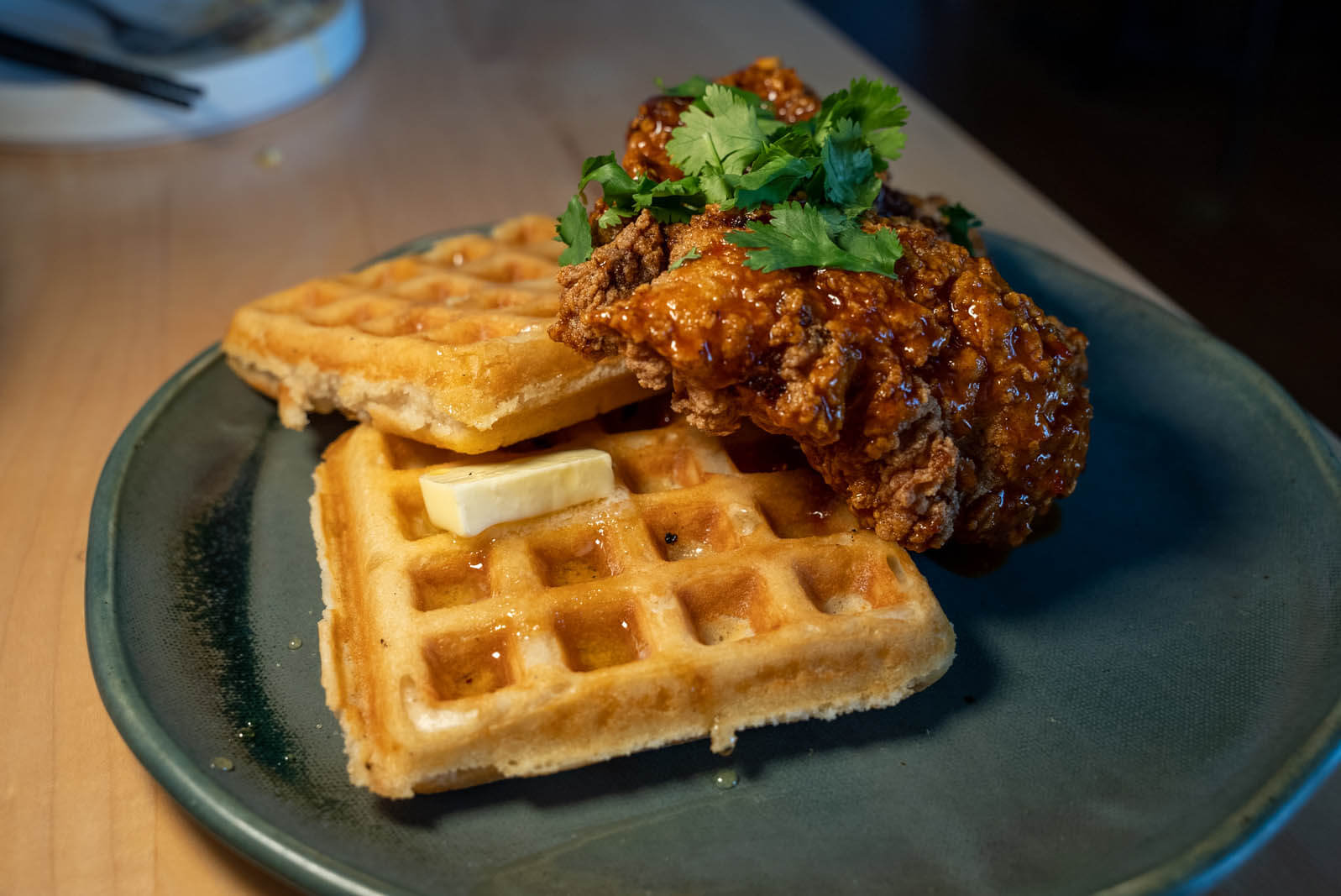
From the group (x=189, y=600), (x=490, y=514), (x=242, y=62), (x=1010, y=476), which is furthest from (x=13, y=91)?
(x=1010, y=476)

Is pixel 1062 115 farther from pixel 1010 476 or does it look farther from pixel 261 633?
pixel 261 633

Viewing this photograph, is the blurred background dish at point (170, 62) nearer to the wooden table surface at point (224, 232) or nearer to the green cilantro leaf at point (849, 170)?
the wooden table surface at point (224, 232)

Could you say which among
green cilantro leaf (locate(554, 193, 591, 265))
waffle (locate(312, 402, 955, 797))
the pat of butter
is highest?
green cilantro leaf (locate(554, 193, 591, 265))

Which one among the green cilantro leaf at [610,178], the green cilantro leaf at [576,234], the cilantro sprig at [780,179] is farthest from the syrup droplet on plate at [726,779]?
the green cilantro leaf at [610,178]

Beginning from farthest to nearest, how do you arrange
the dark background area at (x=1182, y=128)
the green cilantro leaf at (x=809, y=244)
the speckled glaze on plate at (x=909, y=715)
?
the dark background area at (x=1182, y=128) < the green cilantro leaf at (x=809, y=244) < the speckled glaze on plate at (x=909, y=715)

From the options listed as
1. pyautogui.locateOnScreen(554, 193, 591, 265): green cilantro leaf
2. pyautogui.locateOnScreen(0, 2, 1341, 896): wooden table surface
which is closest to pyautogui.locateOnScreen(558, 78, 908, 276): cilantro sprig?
pyautogui.locateOnScreen(554, 193, 591, 265): green cilantro leaf

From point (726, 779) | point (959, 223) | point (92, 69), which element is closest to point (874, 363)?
point (726, 779)

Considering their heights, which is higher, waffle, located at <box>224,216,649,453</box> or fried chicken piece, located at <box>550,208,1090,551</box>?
fried chicken piece, located at <box>550,208,1090,551</box>

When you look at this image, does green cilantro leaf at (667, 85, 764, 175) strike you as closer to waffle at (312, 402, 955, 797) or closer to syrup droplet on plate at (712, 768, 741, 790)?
waffle at (312, 402, 955, 797)
